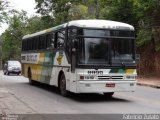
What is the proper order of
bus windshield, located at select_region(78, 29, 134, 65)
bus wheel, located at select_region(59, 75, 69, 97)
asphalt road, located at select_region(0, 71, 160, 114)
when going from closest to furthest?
1. asphalt road, located at select_region(0, 71, 160, 114)
2. bus windshield, located at select_region(78, 29, 134, 65)
3. bus wheel, located at select_region(59, 75, 69, 97)

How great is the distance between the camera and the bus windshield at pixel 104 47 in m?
16.5

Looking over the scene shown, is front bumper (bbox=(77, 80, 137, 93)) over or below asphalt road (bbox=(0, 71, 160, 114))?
over

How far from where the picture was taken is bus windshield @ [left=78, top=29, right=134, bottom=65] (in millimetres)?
16500

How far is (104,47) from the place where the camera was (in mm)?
16797

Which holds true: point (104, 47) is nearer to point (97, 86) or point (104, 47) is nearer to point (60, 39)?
point (97, 86)

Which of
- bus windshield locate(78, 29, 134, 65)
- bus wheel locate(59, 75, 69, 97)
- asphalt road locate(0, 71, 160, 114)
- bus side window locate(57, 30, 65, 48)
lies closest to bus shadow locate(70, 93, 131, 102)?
asphalt road locate(0, 71, 160, 114)

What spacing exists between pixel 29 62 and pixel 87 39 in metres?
11.1

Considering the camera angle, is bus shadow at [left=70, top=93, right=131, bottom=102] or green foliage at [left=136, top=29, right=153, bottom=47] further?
green foliage at [left=136, top=29, right=153, bottom=47]

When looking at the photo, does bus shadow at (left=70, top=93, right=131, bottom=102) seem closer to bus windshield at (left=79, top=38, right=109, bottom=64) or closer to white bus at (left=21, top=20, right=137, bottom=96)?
white bus at (left=21, top=20, right=137, bottom=96)

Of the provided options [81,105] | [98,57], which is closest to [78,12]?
[98,57]

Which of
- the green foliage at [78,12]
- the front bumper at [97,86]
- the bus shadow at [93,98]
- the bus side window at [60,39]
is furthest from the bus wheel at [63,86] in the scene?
the green foliage at [78,12]

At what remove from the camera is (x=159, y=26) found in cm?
3559

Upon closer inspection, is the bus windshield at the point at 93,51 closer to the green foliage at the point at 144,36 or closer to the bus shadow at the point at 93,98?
the bus shadow at the point at 93,98

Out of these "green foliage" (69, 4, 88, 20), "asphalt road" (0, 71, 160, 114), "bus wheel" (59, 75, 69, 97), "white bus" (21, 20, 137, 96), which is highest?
"green foliage" (69, 4, 88, 20)
